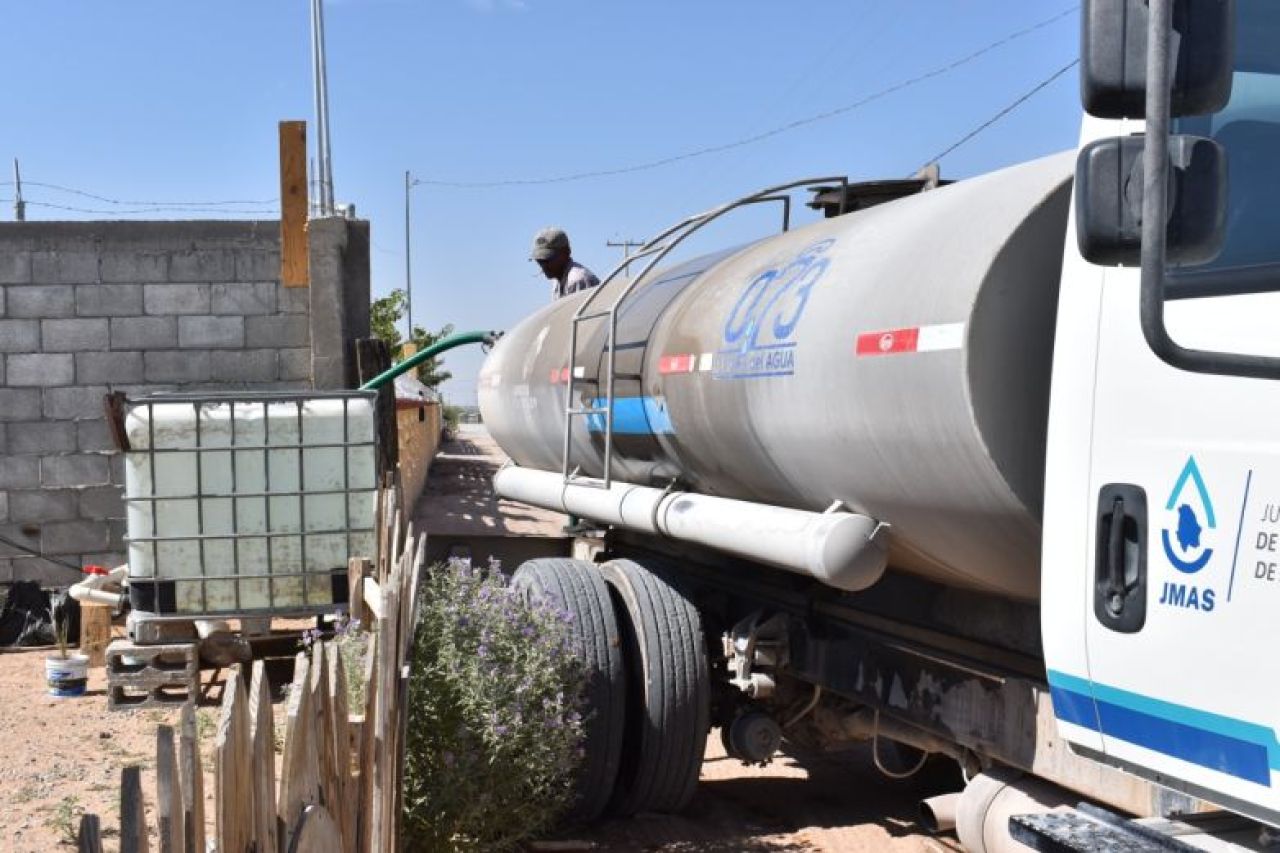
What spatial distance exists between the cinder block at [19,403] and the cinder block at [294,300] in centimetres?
195

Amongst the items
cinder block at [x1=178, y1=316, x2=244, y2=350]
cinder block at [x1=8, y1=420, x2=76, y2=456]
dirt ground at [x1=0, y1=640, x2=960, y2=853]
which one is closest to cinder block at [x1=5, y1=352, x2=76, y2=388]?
cinder block at [x1=8, y1=420, x2=76, y2=456]

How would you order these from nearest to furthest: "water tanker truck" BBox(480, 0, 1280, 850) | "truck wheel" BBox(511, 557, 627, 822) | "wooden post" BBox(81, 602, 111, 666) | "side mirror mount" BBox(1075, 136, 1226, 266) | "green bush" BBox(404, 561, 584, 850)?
"side mirror mount" BBox(1075, 136, 1226, 266), "water tanker truck" BBox(480, 0, 1280, 850), "green bush" BBox(404, 561, 584, 850), "truck wheel" BBox(511, 557, 627, 822), "wooden post" BBox(81, 602, 111, 666)

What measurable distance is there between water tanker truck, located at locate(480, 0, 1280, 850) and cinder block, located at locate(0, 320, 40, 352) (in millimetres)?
6134

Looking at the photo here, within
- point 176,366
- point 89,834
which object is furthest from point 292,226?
point 89,834

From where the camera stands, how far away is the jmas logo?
275cm

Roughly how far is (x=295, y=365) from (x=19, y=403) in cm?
209

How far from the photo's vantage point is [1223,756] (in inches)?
107

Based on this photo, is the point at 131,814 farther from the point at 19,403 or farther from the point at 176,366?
the point at 19,403

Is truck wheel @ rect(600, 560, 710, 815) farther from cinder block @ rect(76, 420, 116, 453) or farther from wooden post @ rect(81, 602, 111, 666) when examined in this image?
cinder block @ rect(76, 420, 116, 453)

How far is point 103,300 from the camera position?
1161 centimetres

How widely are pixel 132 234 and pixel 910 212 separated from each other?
864cm

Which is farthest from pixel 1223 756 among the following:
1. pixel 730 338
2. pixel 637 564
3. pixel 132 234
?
pixel 132 234

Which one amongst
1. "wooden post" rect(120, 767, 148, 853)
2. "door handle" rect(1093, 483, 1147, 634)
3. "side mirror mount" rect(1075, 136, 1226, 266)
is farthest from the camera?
"door handle" rect(1093, 483, 1147, 634)

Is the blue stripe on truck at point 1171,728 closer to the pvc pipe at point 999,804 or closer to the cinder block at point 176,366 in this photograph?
the pvc pipe at point 999,804
